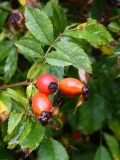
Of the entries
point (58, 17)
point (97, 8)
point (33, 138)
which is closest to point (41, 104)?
point (33, 138)

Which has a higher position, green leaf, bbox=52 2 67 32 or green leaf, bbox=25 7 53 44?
green leaf, bbox=25 7 53 44

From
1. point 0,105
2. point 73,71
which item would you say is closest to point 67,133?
point 73,71

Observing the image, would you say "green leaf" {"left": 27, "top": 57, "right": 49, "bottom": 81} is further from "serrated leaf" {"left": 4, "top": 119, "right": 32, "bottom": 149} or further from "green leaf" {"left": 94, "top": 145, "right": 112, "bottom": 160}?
"green leaf" {"left": 94, "top": 145, "right": 112, "bottom": 160}

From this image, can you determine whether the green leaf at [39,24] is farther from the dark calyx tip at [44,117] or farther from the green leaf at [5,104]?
the dark calyx tip at [44,117]

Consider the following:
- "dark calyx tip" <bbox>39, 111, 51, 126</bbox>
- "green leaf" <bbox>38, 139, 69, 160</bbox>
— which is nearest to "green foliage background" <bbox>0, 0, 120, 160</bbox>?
"green leaf" <bbox>38, 139, 69, 160</bbox>

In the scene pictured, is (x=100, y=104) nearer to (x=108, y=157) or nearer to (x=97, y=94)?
(x=97, y=94)

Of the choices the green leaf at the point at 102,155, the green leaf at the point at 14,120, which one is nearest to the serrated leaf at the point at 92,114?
the green leaf at the point at 102,155
